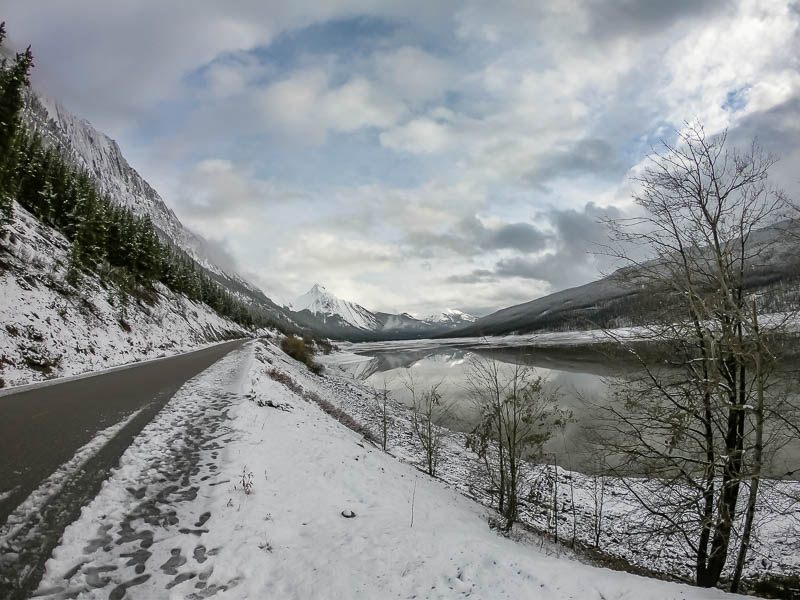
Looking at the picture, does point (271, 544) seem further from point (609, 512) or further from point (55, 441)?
point (609, 512)

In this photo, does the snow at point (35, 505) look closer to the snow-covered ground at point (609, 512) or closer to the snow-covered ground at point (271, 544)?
the snow-covered ground at point (271, 544)

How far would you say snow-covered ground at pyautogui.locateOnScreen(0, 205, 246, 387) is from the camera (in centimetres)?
1680

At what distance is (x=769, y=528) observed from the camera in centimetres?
1263

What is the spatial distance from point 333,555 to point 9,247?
94.9ft

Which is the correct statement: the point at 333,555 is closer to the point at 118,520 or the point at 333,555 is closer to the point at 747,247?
the point at 118,520

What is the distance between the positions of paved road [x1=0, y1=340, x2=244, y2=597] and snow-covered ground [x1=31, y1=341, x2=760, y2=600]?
230 mm

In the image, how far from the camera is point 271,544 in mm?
5070

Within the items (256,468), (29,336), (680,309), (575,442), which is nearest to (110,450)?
(256,468)

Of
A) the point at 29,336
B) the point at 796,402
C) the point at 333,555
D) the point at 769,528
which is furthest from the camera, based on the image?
the point at 29,336

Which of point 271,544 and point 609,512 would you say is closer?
point 271,544

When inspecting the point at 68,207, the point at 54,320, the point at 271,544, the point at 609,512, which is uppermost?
the point at 68,207

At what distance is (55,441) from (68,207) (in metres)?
45.0

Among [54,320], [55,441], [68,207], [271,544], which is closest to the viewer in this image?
[271,544]

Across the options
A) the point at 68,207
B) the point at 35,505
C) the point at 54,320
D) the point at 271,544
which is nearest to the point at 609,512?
the point at 271,544
